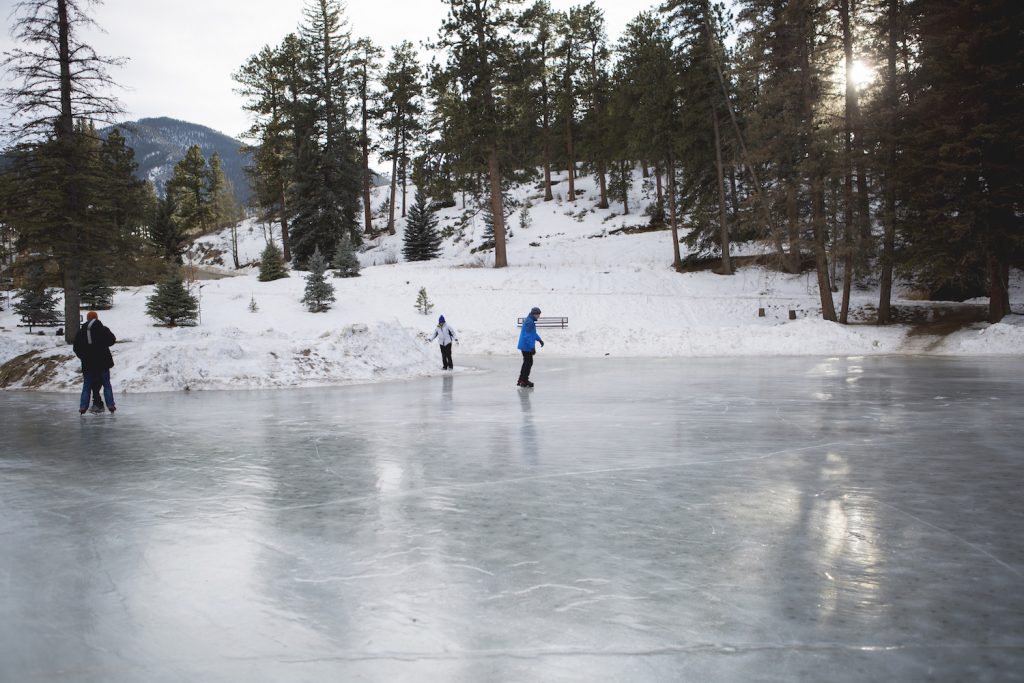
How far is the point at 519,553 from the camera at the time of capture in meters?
4.02

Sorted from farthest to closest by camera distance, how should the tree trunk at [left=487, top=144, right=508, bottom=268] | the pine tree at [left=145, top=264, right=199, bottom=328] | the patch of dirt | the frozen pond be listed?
the tree trunk at [left=487, top=144, right=508, bottom=268] < the pine tree at [left=145, top=264, right=199, bottom=328] < the patch of dirt < the frozen pond

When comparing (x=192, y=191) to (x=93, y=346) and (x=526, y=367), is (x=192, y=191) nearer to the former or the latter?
(x=93, y=346)

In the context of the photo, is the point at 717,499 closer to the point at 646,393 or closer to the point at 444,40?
the point at 646,393

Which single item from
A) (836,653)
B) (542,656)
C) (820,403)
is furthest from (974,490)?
(820,403)

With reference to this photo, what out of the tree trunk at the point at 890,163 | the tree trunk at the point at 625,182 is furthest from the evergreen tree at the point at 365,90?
the tree trunk at the point at 890,163

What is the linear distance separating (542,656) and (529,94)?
121ft

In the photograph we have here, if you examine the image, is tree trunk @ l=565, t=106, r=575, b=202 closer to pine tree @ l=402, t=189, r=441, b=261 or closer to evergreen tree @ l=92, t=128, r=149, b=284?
pine tree @ l=402, t=189, r=441, b=261

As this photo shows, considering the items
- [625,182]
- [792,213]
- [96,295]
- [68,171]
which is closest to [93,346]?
[68,171]

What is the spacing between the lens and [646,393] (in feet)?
41.3

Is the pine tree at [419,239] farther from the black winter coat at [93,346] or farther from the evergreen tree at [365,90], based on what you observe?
the black winter coat at [93,346]

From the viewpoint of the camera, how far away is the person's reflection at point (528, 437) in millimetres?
6977

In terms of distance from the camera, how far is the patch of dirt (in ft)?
53.6

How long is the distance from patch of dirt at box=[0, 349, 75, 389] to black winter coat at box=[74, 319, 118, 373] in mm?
6159

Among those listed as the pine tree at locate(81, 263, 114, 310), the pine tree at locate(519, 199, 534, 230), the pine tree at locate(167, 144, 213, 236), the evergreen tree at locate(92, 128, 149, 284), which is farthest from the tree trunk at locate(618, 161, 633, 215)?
the pine tree at locate(167, 144, 213, 236)
